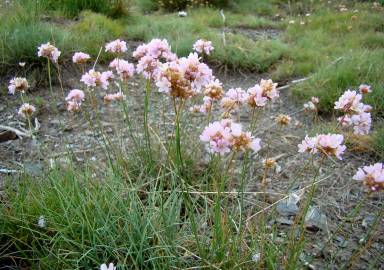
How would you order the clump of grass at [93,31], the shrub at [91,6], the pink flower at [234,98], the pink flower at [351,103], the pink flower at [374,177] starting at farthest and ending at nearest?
1. the shrub at [91,6]
2. the clump of grass at [93,31]
3. the pink flower at [234,98]
4. the pink flower at [351,103]
5. the pink flower at [374,177]

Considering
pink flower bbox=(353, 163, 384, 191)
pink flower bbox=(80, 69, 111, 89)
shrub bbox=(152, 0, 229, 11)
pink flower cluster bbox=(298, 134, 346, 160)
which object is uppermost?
pink flower cluster bbox=(298, 134, 346, 160)

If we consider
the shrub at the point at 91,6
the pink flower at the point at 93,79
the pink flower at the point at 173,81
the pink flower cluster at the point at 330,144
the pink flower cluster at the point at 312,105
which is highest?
the pink flower at the point at 173,81

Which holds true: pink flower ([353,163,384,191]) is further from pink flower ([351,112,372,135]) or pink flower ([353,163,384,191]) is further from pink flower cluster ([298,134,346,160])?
pink flower ([351,112,372,135])

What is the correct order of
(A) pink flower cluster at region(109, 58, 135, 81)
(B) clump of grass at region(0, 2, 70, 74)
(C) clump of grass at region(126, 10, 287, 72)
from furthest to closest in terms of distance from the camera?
(C) clump of grass at region(126, 10, 287, 72), (B) clump of grass at region(0, 2, 70, 74), (A) pink flower cluster at region(109, 58, 135, 81)

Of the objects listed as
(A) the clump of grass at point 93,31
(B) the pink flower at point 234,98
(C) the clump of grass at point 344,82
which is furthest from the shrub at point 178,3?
(B) the pink flower at point 234,98

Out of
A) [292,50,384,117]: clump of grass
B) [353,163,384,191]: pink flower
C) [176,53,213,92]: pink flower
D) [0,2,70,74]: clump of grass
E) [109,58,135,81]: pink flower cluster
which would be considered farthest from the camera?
[0,2,70,74]: clump of grass

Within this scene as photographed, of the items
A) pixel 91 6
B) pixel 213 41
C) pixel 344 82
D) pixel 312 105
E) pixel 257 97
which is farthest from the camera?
pixel 91 6

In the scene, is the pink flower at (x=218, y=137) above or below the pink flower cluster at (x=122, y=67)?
above

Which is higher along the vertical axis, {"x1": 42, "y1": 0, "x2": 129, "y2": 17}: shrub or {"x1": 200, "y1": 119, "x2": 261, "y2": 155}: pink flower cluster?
{"x1": 200, "y1": 119, "x2": 261, "y2": 155}: pink flower cluster

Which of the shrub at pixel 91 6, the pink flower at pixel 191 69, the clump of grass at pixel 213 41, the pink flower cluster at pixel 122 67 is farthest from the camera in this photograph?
the shrub at pixel 91 6

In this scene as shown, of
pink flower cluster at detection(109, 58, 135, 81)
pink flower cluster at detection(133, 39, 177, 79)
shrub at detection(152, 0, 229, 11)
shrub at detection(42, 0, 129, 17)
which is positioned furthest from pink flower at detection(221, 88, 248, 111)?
shrub at detection(152, 0, 229, 11)

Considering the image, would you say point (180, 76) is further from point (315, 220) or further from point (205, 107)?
point (315, 220)

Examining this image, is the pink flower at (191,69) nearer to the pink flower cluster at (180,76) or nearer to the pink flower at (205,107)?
the pink flower cluster at (180,76)

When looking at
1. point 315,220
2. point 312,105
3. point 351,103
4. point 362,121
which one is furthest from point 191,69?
point 312,105
